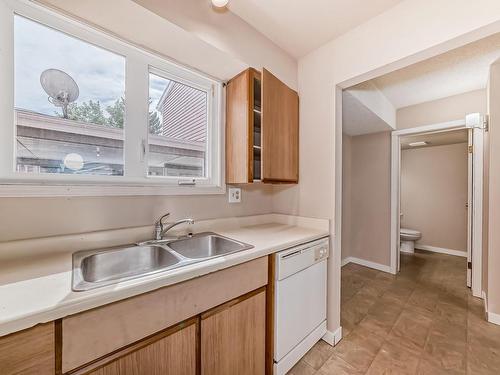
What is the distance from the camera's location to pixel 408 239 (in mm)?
3945

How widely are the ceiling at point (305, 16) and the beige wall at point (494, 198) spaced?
1.41 meters

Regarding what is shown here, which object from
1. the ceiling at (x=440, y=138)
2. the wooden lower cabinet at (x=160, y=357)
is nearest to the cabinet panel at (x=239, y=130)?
the wooden lower cabinet at (x=160, y=357)

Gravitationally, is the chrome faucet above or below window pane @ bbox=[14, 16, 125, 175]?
below

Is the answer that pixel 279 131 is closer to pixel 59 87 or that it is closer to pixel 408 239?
pixel 59 87

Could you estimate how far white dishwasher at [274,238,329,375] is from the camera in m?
1.31

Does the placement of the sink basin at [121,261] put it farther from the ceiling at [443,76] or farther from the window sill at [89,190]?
the ceiling at [443,76]

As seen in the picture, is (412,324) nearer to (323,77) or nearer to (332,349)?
(332,349)

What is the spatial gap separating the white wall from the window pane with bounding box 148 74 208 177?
0.85m

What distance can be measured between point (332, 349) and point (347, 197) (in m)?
2.31

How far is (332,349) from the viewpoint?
1627 millimetres

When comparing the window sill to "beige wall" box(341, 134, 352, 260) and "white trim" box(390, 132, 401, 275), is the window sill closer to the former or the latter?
"beige wall" box(341, 134, 352, 260)

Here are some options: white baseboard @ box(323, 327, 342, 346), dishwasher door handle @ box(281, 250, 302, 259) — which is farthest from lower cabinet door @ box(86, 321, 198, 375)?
white baseboard @ box(323, 327, 342, 346)

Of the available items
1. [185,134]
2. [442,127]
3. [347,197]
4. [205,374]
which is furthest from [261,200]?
[442,127]

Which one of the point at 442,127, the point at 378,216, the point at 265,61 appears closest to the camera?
the point at 265,61
